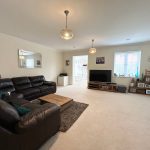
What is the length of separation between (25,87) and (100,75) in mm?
3849

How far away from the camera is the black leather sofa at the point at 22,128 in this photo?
3.76ft

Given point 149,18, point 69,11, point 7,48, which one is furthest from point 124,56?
point 7,48

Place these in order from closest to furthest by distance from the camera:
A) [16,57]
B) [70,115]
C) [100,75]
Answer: [70,115] < [16,57] < [100,75]

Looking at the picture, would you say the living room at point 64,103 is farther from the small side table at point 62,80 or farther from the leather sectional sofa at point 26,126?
the small side table at point 62,80

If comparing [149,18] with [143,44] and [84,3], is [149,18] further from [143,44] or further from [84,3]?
[143,44]

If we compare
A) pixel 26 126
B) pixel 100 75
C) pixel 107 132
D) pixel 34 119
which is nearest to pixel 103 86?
pixel 100 75

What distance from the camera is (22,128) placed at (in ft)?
4.01

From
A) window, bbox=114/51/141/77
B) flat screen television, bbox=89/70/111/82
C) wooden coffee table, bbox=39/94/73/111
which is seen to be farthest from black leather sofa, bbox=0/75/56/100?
window, bbox=114/51/141/77

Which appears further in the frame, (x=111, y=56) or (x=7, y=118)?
(x=111, y=56)

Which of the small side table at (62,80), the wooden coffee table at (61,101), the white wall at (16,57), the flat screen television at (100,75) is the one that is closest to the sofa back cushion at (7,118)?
the wooden coffee table at (61,101)

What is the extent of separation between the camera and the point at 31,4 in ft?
6.42

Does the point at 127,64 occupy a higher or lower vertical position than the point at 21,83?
higher

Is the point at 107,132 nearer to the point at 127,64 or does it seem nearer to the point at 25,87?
the point at 25,87

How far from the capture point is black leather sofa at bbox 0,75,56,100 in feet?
10.7
